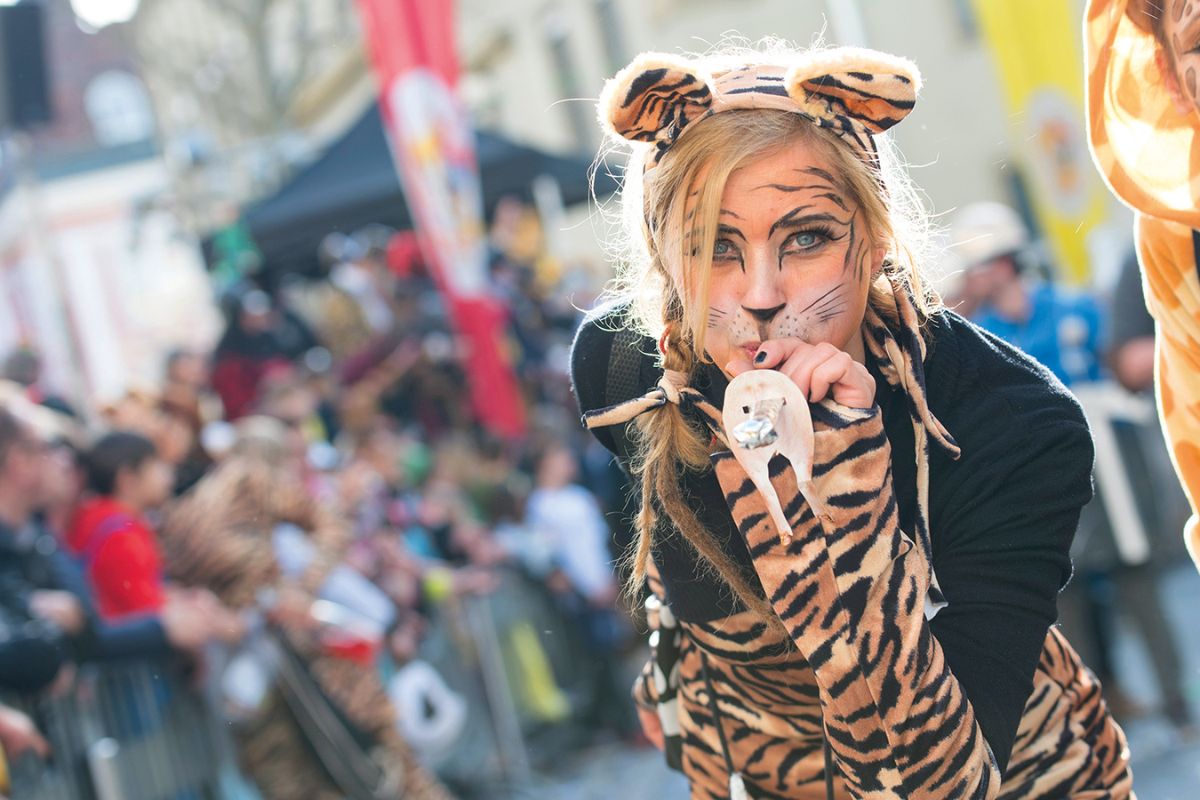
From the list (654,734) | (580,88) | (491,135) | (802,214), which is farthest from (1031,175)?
(580,88)

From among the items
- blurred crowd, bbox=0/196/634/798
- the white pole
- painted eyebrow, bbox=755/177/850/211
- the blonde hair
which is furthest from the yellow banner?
painted eyebrow, bbox=755/177/850/211

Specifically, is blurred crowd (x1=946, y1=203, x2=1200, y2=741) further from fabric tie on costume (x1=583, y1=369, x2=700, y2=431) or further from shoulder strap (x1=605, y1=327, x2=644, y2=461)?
fabric tie on costume (x1=583, y1=369, x2=700, y2=431)

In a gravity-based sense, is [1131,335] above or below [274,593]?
above

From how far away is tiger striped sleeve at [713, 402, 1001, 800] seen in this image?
1.76m

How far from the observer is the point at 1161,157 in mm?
2338

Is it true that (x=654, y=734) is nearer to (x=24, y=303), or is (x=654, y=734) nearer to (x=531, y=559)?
(x=531, y=559)

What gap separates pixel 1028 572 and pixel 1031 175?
6.45 metres

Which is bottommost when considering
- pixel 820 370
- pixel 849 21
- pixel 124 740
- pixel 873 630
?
pixel 124 740

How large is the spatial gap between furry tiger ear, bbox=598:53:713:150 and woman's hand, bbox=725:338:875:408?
0.34 m

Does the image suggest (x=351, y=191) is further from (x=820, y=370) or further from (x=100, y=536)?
(x=820, y=370)

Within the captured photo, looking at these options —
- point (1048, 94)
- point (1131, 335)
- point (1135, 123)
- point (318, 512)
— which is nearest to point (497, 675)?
point (318, 512)

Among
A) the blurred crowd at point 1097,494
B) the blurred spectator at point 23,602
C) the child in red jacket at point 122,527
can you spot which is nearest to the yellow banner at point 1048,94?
the blurred crowd at point 1097,494

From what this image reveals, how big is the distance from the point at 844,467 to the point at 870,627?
20 centimetres

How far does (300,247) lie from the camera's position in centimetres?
1120
